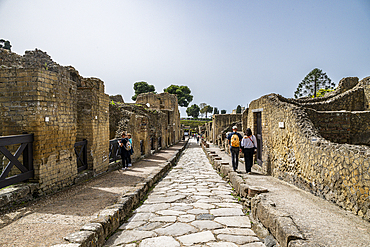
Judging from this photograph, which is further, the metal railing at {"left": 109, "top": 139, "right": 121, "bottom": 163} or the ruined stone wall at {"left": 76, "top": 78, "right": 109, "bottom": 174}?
the metal railing at {"left": 109, "top": 139, "right": 121, "bottom": 163}

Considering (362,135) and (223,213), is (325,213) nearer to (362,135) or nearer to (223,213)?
(223,213)

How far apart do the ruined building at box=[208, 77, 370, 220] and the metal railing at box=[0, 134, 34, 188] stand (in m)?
5.94

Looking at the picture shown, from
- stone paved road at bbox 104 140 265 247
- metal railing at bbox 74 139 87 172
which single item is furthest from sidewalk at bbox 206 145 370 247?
metal railing at bbox 74 139 87 172

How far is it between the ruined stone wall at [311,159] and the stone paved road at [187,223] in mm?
1668

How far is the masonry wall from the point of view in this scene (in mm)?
4805

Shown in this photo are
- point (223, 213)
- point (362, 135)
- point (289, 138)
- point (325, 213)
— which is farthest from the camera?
point (362, 135)

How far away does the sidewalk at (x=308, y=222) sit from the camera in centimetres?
268

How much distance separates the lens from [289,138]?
21.7 ft

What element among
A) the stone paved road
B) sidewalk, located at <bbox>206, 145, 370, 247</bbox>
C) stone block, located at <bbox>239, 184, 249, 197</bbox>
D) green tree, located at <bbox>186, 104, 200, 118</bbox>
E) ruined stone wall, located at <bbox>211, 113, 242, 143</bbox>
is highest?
green tree, located at <bbox>186, 104, 200, 118</bbox>

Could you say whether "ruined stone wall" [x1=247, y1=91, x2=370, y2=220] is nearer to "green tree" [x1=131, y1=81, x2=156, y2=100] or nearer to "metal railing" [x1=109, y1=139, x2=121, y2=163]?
"metal railing" [x1=109, y1=139, x2=121, y2=163]

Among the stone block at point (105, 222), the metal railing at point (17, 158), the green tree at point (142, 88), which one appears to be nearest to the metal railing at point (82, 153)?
the metal railing at point (17, 158)

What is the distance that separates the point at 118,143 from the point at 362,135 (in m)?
8.88

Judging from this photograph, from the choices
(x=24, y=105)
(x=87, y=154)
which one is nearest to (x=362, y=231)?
(x=24, y=105)

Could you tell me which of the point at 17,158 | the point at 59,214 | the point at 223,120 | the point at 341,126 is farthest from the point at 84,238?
the point at 223,120
